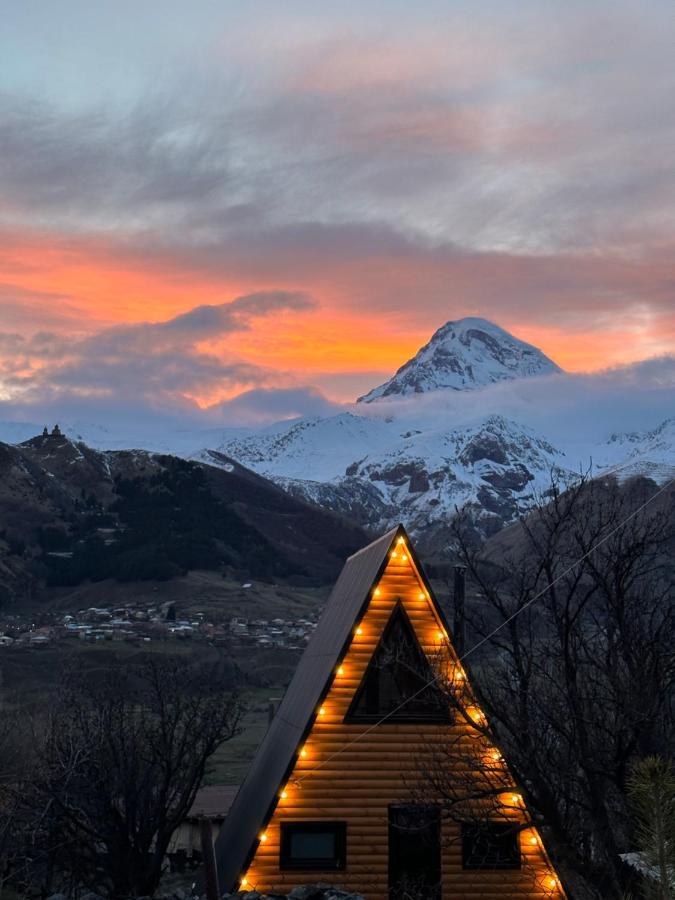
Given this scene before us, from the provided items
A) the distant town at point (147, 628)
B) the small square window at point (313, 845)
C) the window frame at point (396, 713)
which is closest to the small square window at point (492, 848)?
the window frame at point (396, 713)

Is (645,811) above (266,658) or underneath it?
underneath

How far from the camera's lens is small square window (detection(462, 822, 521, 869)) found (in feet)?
63.1

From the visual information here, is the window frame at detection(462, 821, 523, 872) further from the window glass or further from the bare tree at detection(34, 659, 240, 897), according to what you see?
the bare tree at detection(34, 659, 240, 897)

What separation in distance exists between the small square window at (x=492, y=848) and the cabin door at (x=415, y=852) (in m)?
0.47

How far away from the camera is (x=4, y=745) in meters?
38.6

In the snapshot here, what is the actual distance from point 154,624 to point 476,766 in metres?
125

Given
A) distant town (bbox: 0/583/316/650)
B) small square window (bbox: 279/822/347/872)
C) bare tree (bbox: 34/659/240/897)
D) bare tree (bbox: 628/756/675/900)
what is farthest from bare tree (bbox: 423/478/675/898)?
distant town (bbox: 0/583/316/650)

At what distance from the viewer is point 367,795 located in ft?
63.0

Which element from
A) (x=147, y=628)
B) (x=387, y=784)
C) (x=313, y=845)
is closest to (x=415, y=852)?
(x=387, y=784)

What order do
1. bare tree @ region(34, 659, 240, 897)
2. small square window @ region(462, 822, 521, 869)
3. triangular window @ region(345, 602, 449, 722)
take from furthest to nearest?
bare tree @ region(34, 659, 240, 897) < triangular window @ region(345, 602, 449, 722) < small square window @ region(462, 822, 521, 869)

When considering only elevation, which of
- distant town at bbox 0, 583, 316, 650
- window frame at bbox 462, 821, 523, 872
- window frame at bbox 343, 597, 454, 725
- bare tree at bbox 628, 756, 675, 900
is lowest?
window frame at bbox 462, 821, 523, 872

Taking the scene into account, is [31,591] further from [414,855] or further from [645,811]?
[645,811]

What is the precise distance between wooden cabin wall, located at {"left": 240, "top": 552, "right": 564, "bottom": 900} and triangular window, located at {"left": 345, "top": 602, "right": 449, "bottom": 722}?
0.42 ft

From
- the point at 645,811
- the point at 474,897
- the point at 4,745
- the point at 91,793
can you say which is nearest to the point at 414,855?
the point at 474,897
